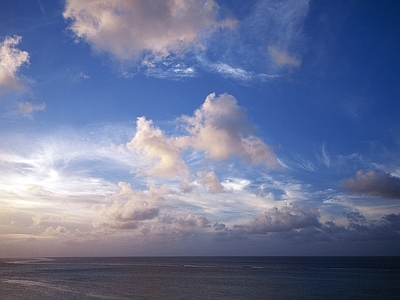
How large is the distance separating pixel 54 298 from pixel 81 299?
5.14m

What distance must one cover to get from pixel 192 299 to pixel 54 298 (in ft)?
79.3

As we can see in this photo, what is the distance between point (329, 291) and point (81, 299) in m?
47.0

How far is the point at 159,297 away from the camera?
5472cm

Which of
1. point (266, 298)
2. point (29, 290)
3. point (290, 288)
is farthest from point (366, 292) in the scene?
point (29, 290)

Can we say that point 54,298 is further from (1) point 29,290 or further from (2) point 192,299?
(2) point 192,299

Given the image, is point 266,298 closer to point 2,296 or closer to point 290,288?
point 290,288

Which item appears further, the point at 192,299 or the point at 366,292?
the point at 366,292

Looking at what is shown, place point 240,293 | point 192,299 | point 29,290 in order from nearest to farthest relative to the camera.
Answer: point 192,299 < point 240,293 < point 29,290

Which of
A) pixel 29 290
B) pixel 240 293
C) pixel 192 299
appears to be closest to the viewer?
pixel 192 299

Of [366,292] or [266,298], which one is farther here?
[366,292]

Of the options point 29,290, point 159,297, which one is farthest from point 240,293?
point 29,290

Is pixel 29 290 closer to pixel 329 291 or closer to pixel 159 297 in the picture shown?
pixel 159 297

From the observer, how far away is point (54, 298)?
54.8 m

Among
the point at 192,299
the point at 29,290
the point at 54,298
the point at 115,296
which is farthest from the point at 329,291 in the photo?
the point at 29,290
